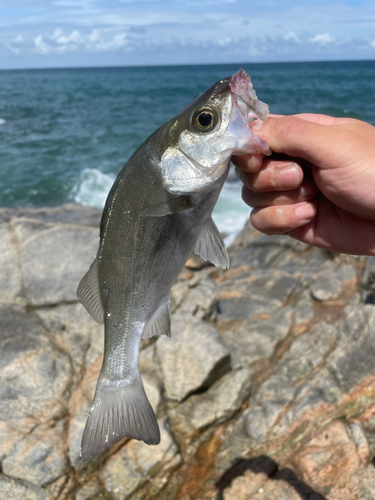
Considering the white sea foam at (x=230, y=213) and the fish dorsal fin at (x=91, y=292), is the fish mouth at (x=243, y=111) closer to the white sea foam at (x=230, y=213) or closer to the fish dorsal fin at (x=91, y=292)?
the fish dorsal fin at (x=91, y=292)

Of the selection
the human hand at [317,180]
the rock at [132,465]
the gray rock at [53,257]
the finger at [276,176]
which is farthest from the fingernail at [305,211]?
the gray rock at [53,257]

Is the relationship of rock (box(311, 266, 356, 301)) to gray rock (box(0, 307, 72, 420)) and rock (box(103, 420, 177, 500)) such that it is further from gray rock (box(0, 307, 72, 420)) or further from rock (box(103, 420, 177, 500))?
gray rock (box(0, 307, 72, 420))

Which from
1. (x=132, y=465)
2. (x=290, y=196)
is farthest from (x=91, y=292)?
(x=132, y=465)

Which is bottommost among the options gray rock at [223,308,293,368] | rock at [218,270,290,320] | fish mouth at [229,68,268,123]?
gray rock at [223,308,293,368]

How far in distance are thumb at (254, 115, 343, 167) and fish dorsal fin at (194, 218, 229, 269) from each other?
24.8 inches

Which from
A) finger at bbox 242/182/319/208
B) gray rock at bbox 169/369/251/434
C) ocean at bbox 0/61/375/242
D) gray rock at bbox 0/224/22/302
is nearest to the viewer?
finger at bbox 242/182/319/208

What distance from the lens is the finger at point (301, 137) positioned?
2.48m

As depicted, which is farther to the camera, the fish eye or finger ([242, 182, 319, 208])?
finger ([242, 182, 319, 208])

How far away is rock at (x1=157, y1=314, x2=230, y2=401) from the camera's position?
495cm

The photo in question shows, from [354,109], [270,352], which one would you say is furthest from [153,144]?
[354,109]

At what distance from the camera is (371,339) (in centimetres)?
551

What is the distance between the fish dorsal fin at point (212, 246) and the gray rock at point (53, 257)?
3.59 meters

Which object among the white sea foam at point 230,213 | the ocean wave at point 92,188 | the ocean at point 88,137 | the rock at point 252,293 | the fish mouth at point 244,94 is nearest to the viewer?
the fish mouth at point 244,94

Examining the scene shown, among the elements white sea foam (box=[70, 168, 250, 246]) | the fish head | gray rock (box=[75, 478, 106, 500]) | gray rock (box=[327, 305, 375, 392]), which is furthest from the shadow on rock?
white sea foam (box=[70, 168, 250, 246])
